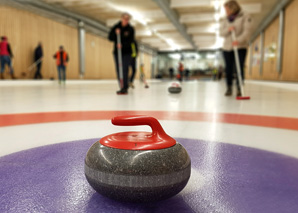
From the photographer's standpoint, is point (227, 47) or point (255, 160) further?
point (227, 47)

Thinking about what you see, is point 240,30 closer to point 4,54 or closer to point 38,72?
point 4,54

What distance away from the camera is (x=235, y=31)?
5055 mm

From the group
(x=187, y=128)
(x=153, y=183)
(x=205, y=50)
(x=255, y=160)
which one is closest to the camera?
(x=153, y=183)

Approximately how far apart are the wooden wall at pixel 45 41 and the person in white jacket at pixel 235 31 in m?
9.89

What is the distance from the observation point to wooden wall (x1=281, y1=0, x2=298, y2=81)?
10.6 m

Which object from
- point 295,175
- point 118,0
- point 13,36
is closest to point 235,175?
point 295,175

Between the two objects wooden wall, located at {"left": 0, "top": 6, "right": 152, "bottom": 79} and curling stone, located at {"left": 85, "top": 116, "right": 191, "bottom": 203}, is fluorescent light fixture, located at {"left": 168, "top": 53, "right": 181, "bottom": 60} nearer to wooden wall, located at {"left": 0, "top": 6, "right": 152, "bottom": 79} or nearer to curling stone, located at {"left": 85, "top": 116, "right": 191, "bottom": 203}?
wooden wall, located at {"left": 0, "top": 6, "right": 152, "bottom": 79}

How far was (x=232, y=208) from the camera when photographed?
2.31 feet

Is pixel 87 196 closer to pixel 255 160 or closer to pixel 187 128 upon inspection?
pixel 255 160

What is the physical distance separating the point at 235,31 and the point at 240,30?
0.32ft

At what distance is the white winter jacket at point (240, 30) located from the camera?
4.89 meters

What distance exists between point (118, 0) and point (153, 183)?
14055 millimetres

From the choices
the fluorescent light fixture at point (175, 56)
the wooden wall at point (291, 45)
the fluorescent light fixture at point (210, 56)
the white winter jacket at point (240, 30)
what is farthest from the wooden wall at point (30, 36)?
the fluorescent light fixture at point (210, 56)

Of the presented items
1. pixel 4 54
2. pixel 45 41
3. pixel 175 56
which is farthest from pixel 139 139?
pixel 175 56
